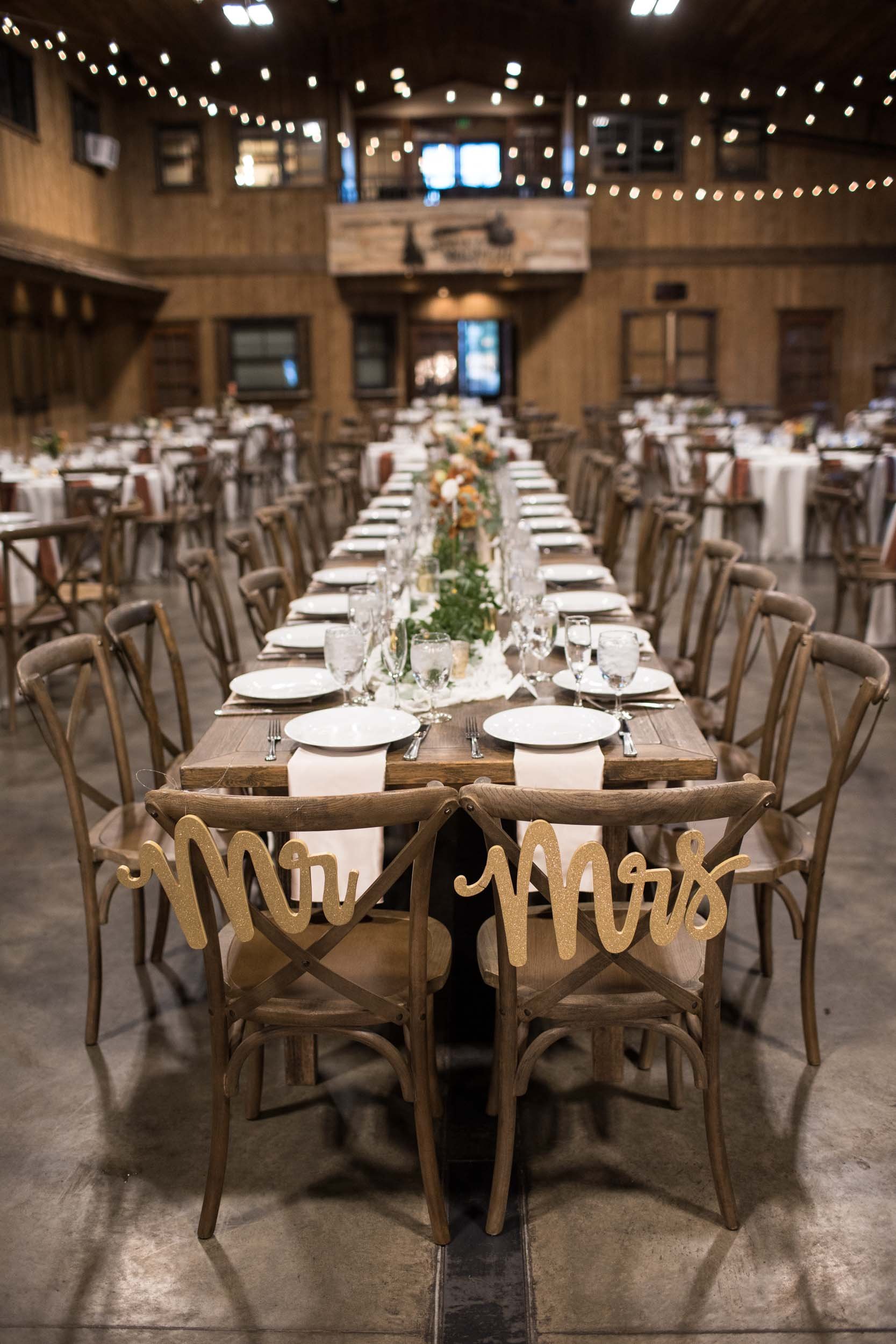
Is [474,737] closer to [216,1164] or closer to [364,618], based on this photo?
[364,618]

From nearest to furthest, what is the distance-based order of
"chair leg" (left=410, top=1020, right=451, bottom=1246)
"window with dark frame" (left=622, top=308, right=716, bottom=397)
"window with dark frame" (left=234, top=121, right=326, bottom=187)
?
1. "chair leg" (left=410, top=1020, right=451, bottom=1246)
2. "window with dark frame" (left=234, top=121, right=326, bottom=187)
3. "window with dark frame" (left=622, top=308, right=716, bottom=397)

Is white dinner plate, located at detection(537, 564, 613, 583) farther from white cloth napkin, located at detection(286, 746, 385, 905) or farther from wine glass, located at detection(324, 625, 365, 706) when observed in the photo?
white cloth napkin, located at detection(286, 746, 385, 905)

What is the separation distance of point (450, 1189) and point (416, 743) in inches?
31.7

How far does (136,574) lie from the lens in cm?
888

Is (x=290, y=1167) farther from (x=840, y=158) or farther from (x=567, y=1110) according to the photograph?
(x=840, y=158)

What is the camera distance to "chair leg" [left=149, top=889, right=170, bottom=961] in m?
3.06

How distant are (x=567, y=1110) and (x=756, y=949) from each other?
0.87 metres

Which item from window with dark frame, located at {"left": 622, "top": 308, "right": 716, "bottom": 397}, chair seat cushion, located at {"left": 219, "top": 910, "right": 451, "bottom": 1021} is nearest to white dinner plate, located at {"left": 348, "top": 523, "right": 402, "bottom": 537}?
chair seat cushion, located at {"left": 219, "top": 910, "right": 451, "bottom": 1021}

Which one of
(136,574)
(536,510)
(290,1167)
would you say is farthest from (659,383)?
(290,1167)

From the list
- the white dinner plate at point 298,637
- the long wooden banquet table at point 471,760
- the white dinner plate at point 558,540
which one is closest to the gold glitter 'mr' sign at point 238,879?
the long wooden banquet table at point 471,760

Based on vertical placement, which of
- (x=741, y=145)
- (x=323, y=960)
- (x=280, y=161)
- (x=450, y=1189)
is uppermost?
(x=741, y=145)

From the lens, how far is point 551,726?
2.38 meters

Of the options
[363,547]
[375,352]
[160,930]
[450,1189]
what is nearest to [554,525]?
[363,547]

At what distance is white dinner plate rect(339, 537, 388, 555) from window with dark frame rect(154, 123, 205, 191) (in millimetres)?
13823
